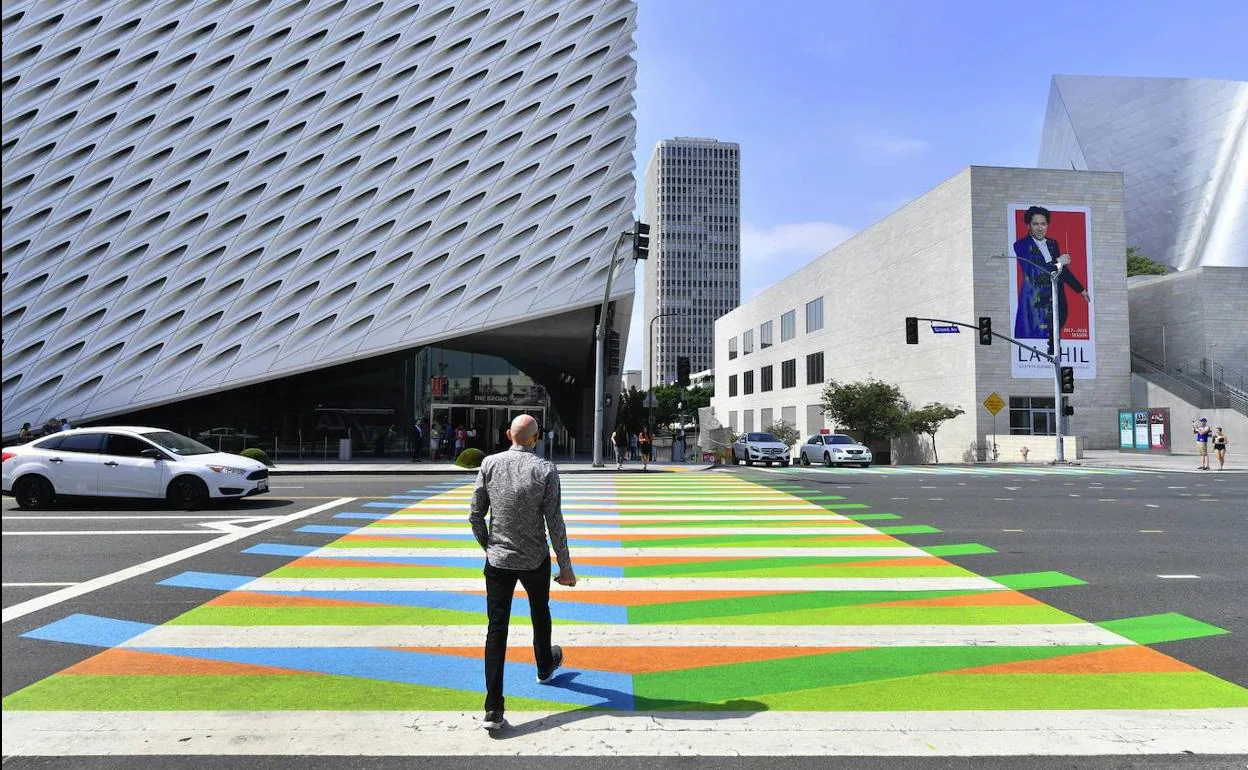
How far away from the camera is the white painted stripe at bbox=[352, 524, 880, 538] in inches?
430

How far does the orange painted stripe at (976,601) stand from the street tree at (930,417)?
36981mm

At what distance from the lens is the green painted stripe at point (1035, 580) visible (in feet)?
25.4

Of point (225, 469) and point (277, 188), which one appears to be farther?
point (277, 188)

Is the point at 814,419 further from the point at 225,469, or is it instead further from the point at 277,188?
the point at 225,469

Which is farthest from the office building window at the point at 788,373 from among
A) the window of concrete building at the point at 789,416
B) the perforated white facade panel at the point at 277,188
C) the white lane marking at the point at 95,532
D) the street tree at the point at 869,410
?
the white lane marking at the point at 95,532

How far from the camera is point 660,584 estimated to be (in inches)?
304

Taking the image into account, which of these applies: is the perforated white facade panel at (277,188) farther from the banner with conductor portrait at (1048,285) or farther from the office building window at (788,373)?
the office building window at (788,373)

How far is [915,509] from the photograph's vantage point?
1407 centimetres

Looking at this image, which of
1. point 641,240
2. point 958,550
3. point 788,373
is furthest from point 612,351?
point 788,373

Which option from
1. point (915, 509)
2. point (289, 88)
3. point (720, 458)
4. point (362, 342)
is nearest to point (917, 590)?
point (915, 509)

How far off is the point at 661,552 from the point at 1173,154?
260 ft

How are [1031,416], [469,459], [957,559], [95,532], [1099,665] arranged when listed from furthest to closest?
1. [1031,416]
2. [469,459]
3. [95,532]
4. [957,559]
5. [1099,665]

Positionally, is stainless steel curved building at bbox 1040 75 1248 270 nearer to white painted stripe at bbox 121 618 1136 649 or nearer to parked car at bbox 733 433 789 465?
parked car at bbox 733 433 789 465

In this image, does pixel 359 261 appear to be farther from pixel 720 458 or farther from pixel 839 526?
pixel 839 526
